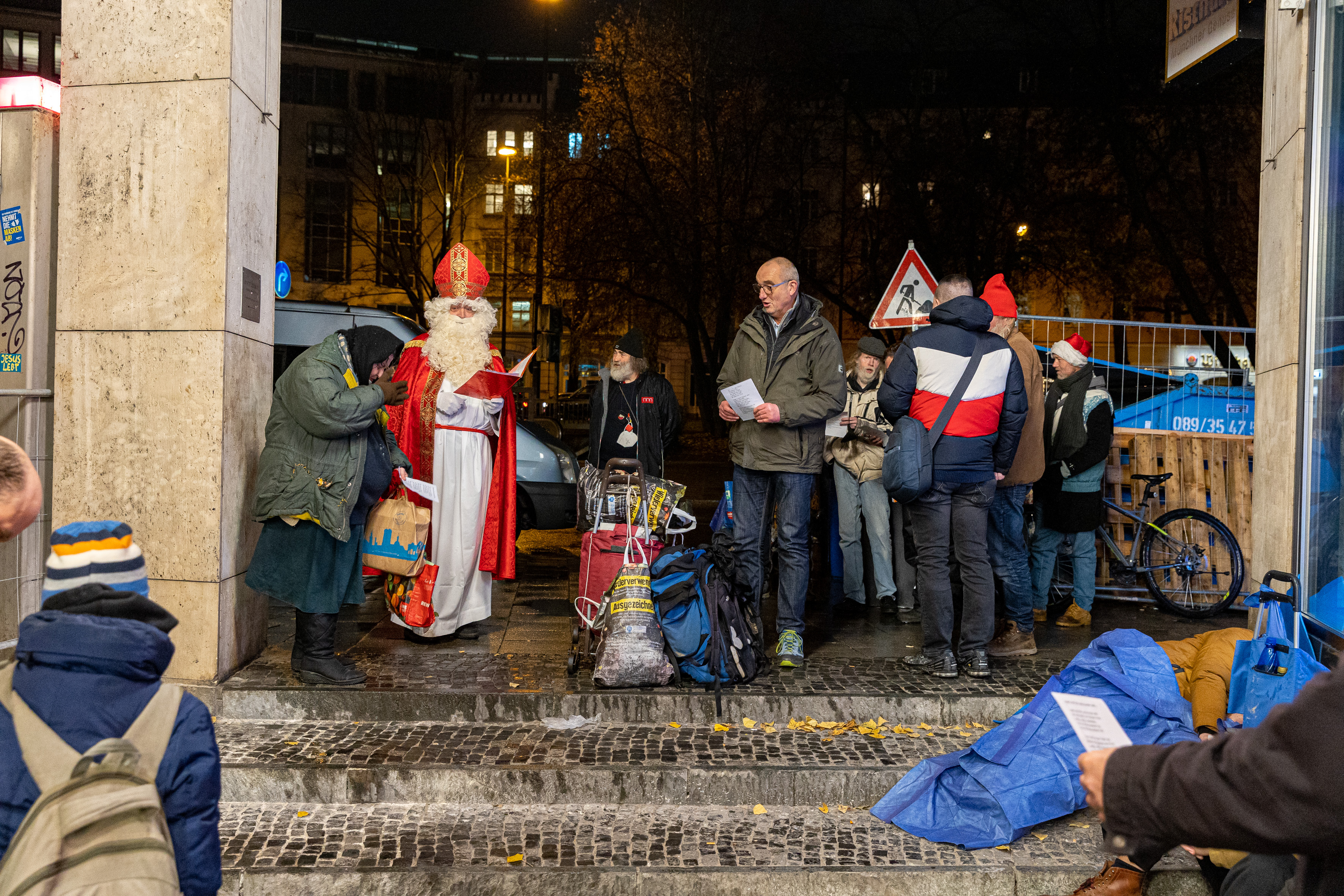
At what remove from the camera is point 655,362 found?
31.4 metres

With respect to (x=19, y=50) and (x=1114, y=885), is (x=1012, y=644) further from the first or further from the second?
(x=19, y=50)

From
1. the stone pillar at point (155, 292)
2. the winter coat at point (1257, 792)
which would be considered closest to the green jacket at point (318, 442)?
the stone pillar at point (155, 292)

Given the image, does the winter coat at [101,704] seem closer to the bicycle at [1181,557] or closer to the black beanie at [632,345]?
the black beanie at [632,345]

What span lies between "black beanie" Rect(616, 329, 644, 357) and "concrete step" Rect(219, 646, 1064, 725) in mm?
3175

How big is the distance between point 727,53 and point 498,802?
22676 millimetres

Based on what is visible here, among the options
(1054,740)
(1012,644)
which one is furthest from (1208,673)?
(1012,644)

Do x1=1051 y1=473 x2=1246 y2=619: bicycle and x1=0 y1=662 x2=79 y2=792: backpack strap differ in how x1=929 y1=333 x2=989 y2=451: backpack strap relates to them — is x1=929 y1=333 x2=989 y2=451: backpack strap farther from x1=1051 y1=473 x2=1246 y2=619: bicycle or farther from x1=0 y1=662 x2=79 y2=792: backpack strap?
x1=0 y1=662 x2=79 y2=792: backpack strap

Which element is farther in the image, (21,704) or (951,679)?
(951,679)

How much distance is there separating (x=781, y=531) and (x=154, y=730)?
176 inches

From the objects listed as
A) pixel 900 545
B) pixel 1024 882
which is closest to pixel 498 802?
pixel 1024 882

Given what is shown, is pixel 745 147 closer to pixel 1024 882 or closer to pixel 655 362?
pixel 655 362

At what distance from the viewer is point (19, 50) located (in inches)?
1834

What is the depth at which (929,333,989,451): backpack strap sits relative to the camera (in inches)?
223

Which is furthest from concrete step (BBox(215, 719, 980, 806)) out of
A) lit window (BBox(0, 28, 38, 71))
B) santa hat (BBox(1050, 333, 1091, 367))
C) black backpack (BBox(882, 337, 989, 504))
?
lit window (BBox(0, 28, 38, 71))
